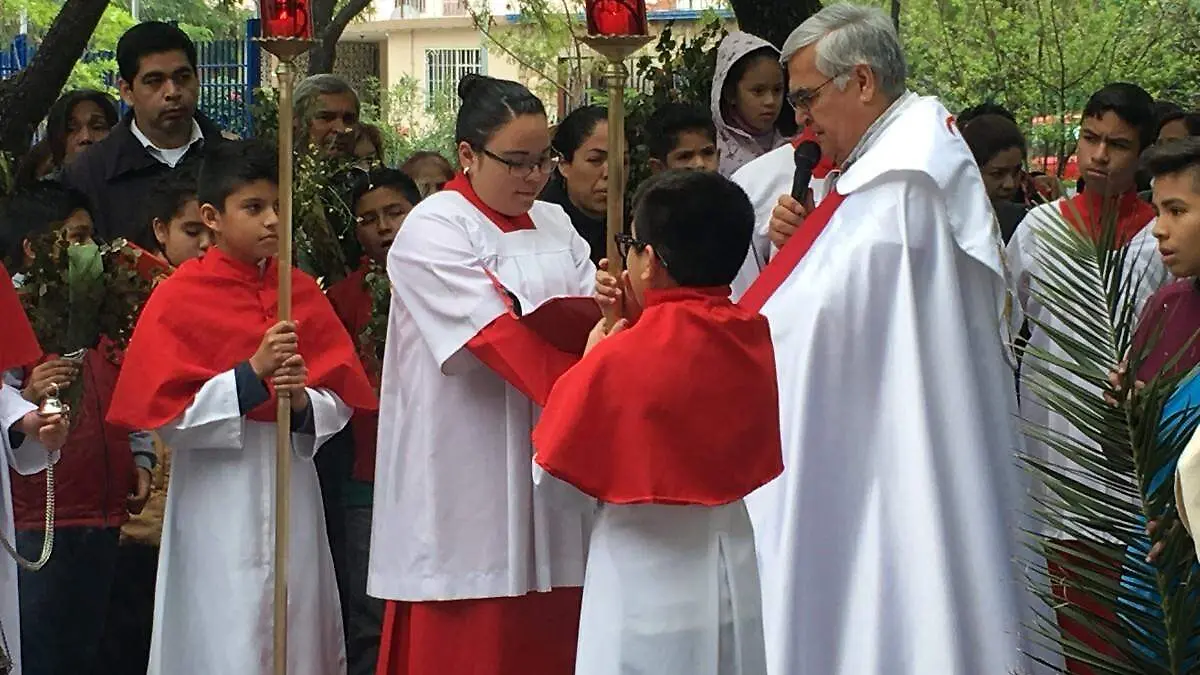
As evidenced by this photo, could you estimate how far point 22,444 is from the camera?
5379 millimetres

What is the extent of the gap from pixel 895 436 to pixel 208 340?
1983 mm

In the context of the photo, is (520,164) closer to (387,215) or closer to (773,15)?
(387,215)

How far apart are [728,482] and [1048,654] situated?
141 cm

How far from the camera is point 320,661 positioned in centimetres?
551

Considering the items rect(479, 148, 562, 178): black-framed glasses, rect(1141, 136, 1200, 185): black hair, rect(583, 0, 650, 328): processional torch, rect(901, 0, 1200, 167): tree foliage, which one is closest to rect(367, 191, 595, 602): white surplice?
rect(479, 148, 562, 178): black-framed glasses

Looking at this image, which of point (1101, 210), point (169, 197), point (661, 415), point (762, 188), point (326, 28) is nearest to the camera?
point (661, 415)

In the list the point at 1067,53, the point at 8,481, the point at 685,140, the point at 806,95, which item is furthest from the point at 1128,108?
the point at 1067,53

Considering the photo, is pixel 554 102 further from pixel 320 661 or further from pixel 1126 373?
pixel 1126 373

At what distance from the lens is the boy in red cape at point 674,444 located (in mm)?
4035

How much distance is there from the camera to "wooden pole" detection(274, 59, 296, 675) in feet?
16.6

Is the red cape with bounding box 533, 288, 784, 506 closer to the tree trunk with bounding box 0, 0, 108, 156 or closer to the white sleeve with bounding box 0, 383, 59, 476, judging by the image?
the white sleeve with bounding box 0, 383, 59, 476

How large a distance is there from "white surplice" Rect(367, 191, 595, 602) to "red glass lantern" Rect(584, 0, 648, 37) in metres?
0.70

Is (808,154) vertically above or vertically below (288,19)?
below

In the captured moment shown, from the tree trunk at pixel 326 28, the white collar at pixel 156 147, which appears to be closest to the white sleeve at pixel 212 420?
the white collar at pixel 156 147
